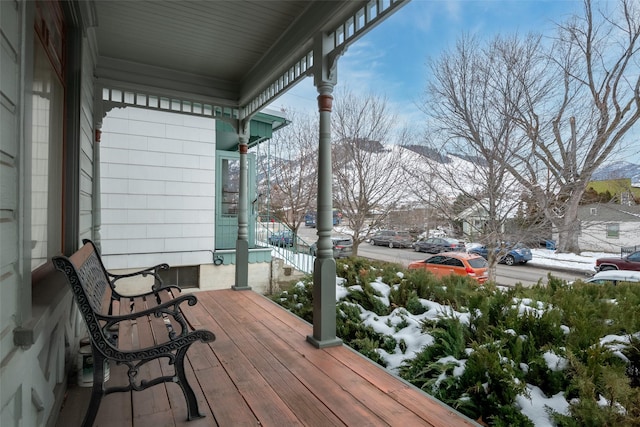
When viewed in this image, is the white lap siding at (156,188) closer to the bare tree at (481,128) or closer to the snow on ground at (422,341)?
the snow on ground at (422,341)

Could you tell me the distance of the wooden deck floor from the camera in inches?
73.3

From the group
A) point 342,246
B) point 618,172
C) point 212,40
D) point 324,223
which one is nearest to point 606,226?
point 618,172

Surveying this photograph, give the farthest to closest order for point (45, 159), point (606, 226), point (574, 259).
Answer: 1. point (574, 259)
2. point (606, 226)
3. point (45, 159)

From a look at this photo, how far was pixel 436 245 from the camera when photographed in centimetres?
1220

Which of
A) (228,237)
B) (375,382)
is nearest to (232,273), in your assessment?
(228,237)

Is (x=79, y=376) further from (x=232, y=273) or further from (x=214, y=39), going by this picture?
(x=232, y=273)

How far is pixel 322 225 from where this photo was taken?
2904 mm

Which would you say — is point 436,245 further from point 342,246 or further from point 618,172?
point 618,172

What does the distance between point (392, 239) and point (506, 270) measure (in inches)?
157

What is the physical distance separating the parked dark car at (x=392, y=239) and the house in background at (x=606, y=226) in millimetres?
5035

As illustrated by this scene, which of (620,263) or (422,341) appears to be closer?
(422,341)

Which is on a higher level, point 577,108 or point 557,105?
point 557,105

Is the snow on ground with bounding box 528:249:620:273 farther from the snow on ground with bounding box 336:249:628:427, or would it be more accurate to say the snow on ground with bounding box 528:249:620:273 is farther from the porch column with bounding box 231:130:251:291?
the porch column with bounding box 231:130:251:291

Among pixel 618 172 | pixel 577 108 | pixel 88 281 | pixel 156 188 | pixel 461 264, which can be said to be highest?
pixel 577 108
